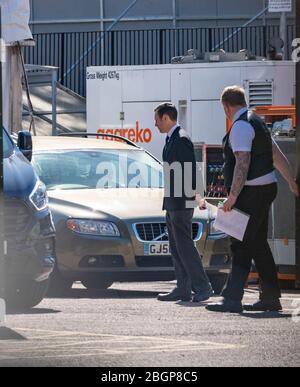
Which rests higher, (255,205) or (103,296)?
(255,205)

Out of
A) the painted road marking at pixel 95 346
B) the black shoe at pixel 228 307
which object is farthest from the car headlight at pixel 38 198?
the painted road marking at pixel 95 346

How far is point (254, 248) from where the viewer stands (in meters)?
11.3

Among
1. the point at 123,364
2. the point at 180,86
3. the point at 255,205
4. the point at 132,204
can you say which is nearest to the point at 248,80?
the point at 180,86

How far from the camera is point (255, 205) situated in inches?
440

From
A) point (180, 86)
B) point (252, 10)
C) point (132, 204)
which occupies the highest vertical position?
point (252, 10)

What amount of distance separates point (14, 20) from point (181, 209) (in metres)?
5.79

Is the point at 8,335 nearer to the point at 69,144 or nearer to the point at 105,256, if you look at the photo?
the point at 105,256

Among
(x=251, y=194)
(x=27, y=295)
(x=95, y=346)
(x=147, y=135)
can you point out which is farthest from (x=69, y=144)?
(x=147, y=135)

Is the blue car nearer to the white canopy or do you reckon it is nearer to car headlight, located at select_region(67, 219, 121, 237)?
car headlight, located at select_region(67, 219, 121, 237)

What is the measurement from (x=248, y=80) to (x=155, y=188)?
8.42 m

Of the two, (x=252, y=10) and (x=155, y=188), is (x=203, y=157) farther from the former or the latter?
(x=252, y=10)

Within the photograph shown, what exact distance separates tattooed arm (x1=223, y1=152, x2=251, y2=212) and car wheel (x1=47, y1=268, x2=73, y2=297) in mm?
2730
